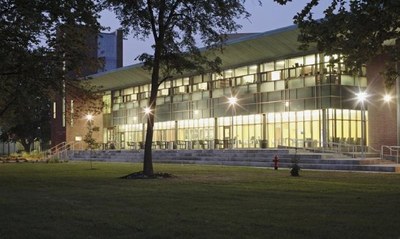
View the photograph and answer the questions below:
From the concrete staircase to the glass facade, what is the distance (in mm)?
4633

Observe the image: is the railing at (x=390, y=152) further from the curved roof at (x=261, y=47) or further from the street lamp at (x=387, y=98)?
the curved roof at (x=261, y=47)

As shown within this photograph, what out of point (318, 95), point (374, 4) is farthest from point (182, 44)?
point (318, 95)

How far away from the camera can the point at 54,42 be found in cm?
2473

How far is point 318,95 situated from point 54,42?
24793 millimetres

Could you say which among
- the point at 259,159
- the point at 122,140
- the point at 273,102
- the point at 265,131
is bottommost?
the point at 259,159

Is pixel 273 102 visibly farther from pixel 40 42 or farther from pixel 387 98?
pixel 40 42

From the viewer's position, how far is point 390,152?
35312 millimetres

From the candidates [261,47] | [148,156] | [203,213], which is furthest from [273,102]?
[203,213]

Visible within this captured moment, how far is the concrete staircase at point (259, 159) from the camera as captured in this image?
30812mm

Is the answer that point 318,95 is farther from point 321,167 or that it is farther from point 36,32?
point 36,32

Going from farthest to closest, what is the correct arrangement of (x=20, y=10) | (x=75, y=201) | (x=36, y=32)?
1. (x=36, y=32)
2. (x=20, y=10)
3. (x=75, y=201)

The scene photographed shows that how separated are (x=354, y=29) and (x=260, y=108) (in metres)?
33.8

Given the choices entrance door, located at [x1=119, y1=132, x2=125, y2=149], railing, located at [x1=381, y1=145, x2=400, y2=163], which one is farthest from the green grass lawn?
entrance door, located at [x1=119, y1=132, x2=125, y2=149]

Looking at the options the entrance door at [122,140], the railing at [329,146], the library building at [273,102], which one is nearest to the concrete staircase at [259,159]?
the railing at [329,146]
